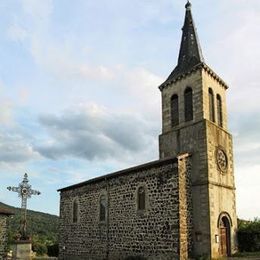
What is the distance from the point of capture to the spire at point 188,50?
23.9 meters

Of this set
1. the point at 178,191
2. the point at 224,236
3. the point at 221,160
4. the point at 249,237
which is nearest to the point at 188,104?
the point at 221,160

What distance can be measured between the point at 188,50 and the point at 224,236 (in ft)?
38.3

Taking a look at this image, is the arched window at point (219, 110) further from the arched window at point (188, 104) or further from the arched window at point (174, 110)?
the arched window at point (174, 110)

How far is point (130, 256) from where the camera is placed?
2083 cm

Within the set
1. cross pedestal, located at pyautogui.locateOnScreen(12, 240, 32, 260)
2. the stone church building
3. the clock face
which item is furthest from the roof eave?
cross pedestal, located at pyautogui.locateOnScreen(12, 240, 32, 260)

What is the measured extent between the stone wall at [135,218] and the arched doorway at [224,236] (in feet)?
7.24

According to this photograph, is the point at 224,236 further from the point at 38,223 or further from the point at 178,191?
the point at 38,223

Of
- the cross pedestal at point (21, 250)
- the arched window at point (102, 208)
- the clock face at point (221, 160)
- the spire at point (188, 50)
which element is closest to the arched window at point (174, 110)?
the spire at point (188, 50)

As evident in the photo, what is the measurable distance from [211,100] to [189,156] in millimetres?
3992

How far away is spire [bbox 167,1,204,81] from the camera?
23938 millimetres

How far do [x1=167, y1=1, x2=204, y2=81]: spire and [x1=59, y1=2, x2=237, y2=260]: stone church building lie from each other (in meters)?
0.07

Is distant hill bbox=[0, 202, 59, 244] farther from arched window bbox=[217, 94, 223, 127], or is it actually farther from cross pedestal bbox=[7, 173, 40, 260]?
arched window bbox=[217, 94, 223, 127]

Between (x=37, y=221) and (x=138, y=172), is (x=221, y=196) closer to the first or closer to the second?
(x=138, y=172)

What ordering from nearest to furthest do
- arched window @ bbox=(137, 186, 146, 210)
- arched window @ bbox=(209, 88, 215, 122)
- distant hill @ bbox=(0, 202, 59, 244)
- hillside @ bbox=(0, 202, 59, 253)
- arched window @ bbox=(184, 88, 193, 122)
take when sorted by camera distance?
arched window @ bbox=(137, 186, 146, 210) → arched window @ bbox=(209, 88, 215, 122) → arched window @ bbox=(184, 88, 193, 122) → hillside @ bbox=(0, 202, 59, 253) → distant hill @ bbox=(0, 202, 59, 244)
